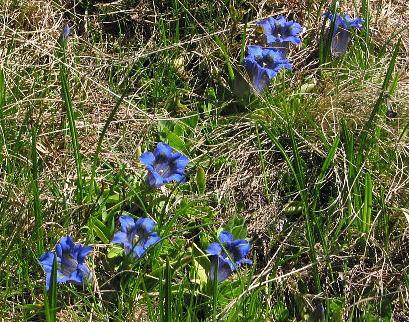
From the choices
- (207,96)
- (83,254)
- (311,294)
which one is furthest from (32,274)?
(207,96)

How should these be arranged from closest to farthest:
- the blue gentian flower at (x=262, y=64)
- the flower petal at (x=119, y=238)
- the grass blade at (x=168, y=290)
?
1. the grass blade at (x=168, y=290)
2. the flower petal at (x=119, y=238)
3. the blue gentian flower at (x=262, y=64)

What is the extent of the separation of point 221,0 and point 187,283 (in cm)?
155

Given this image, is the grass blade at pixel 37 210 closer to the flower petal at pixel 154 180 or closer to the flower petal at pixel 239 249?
the flower petal at pixel 154 180

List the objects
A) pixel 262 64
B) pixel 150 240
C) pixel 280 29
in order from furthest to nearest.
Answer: pixel 280 29, pixel 262 64, pixel 150 240

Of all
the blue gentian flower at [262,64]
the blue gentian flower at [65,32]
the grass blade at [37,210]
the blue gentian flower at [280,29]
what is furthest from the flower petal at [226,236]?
the blue gentian flower at [65,32]

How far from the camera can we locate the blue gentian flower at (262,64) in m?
2.74

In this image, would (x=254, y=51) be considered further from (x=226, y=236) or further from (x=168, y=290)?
(x=168, y=290)

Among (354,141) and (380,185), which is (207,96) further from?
(380,185)

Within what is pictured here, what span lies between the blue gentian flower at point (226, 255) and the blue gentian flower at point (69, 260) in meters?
0.43

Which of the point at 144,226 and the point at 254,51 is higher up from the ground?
the point at 254,51

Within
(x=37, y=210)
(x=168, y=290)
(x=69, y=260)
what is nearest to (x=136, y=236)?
(x=69, y=260)

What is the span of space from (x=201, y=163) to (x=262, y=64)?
0.54 metres

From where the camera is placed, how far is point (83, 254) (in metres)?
2.03

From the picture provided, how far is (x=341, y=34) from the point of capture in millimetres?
3027
